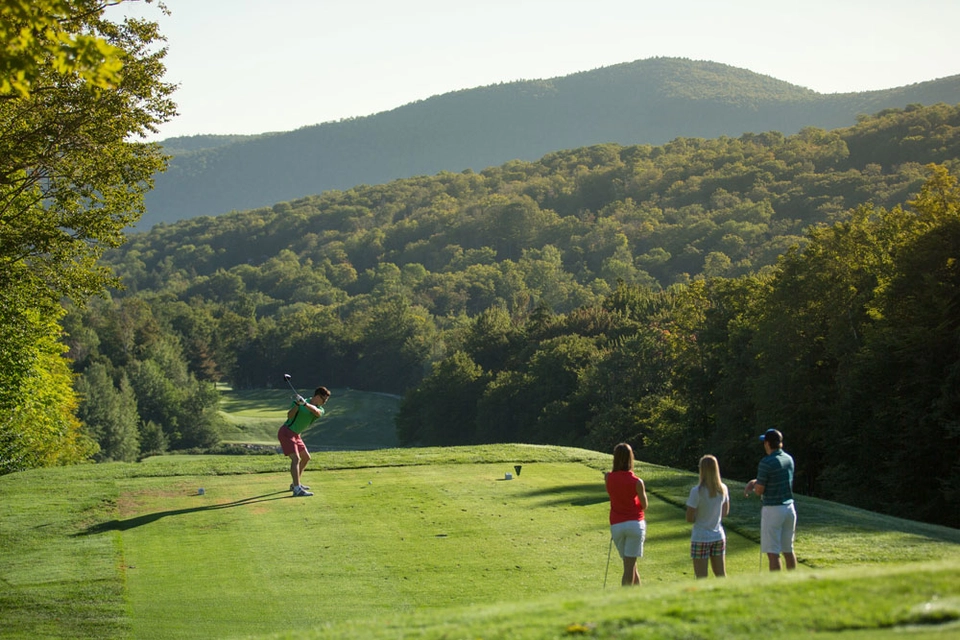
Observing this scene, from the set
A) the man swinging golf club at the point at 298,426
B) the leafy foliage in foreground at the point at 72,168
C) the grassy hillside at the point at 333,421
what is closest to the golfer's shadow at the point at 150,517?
the man swinging golf club at the point at 298,426

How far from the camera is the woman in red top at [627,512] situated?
12508 millimetres

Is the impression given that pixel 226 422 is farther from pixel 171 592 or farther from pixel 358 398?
pixel 171 592

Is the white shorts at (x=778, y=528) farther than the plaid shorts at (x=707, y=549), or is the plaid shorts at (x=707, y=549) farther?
the white shorts at (x=778, y=528)

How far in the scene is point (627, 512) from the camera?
12578mm

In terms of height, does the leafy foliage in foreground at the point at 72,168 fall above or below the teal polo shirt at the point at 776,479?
above

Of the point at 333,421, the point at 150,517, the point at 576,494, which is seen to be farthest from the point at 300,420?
the point at 333,421

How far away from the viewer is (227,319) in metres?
162

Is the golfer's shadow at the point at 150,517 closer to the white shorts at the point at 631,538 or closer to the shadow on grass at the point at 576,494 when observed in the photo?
the shadow on grass at the point at 576,494

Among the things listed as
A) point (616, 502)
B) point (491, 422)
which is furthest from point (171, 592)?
point (491, 422)

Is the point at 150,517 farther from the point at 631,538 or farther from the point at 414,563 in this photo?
the point at 631,538

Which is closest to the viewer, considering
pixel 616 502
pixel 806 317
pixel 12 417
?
pixel 616 502

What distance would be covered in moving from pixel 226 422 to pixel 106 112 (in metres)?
110

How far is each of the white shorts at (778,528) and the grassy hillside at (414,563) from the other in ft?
2.92

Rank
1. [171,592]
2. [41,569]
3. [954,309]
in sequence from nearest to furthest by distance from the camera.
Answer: [171,592], [41,569], [954,309]
